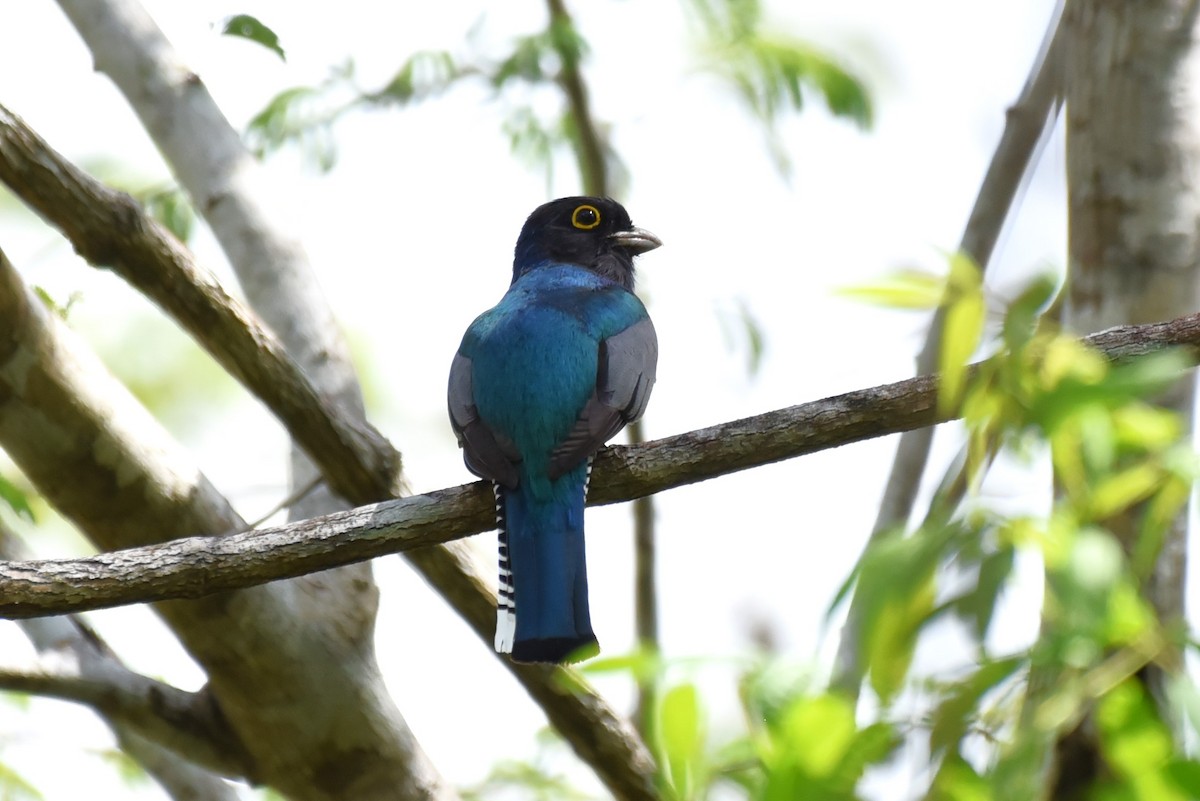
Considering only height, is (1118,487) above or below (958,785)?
above

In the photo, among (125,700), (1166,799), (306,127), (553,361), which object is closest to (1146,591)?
(553,361)

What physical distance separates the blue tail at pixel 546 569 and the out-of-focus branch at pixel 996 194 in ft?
6.66

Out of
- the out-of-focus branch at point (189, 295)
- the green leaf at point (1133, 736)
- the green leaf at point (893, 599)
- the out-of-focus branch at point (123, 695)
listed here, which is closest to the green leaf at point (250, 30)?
the out-of-focus branch at point (189, 295)

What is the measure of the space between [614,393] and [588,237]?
1972 mm

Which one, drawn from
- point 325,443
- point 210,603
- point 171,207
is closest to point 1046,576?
point 325,443

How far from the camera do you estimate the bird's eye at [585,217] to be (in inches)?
266

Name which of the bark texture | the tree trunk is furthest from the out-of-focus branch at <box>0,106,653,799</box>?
the tree trunk

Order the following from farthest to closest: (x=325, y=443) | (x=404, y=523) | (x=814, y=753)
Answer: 1. (x=325, y=443)
2. (x=404, y=523)
3. (x=814, y=753)

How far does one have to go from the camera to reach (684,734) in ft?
6.79

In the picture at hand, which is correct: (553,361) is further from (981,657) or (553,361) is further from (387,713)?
(981,657)

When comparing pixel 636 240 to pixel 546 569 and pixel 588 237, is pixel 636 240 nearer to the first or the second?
pixel 588 237

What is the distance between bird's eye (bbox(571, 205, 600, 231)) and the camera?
6.77 meters

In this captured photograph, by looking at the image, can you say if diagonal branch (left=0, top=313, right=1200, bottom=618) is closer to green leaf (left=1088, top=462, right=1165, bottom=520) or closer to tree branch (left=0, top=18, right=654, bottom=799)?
tree branch (left=0, top=18, right=654, bottom=799)

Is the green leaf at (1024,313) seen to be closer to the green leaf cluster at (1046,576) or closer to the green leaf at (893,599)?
the green leaf cluster at (1046,576)
